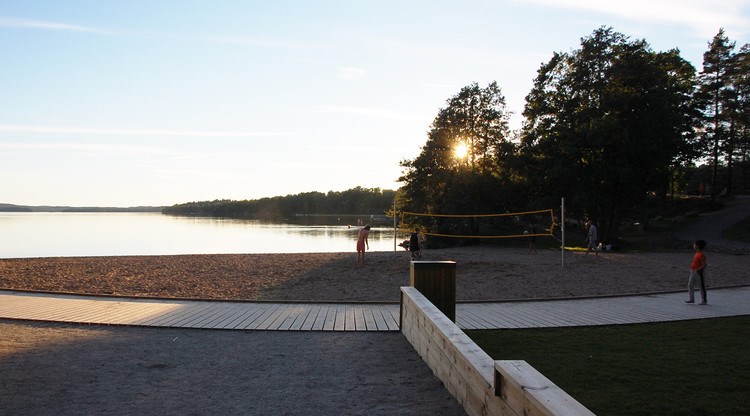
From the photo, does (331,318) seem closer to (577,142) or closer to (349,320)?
(349,320)

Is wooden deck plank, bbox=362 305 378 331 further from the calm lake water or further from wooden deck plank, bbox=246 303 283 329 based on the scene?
the calm lake water

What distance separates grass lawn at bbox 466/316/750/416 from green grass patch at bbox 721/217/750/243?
28251 millimetres

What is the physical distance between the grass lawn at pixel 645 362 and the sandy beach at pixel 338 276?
13.6 feet

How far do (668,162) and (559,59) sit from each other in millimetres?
8028

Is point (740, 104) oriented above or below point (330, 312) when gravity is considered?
above

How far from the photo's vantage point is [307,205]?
15088 centimetres

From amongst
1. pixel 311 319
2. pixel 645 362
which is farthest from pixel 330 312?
pixel 645 362

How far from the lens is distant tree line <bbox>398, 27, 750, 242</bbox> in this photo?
27906 mm

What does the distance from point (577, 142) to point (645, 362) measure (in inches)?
941

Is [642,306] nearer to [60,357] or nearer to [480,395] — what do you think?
[480,395]

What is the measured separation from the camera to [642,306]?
10336 millimetres

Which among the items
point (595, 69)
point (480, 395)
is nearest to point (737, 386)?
point (480, 395)

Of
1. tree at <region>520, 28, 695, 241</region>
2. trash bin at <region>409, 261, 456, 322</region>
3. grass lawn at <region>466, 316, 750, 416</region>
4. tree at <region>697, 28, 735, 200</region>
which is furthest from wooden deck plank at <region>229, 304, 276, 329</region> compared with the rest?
tree at <region>697, 28, 735, 200</region>

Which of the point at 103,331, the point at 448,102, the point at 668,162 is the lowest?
the point at 103,331
